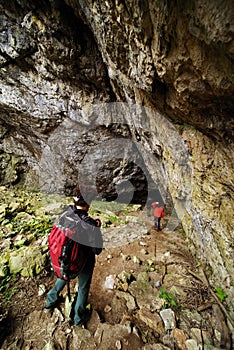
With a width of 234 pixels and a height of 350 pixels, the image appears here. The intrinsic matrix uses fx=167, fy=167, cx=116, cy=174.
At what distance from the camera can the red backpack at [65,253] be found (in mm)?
2720

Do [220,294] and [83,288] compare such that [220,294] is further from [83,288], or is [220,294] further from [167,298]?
[83,288]

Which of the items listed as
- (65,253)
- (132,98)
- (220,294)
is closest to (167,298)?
(220,294)

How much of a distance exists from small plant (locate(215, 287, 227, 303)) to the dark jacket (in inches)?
114

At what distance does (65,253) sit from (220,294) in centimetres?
343

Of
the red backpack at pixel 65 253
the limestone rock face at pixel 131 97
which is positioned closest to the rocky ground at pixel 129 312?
the limestone rock face at pixel 131 97

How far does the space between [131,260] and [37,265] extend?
2604 millimetres

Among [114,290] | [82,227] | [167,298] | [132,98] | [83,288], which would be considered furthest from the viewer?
[132,98]

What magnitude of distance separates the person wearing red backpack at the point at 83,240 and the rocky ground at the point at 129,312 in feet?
1.00

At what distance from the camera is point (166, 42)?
230 cm

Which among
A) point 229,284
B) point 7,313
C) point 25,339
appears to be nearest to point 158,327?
point 229,284

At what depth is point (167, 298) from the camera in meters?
3.78

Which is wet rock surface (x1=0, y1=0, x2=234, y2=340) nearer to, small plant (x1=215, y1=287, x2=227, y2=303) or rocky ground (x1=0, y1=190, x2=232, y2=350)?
small plant (x1=215, y1=287, x2=227, y2=303)

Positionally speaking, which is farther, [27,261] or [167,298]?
[27,261]

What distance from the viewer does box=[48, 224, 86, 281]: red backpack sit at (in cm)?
272
